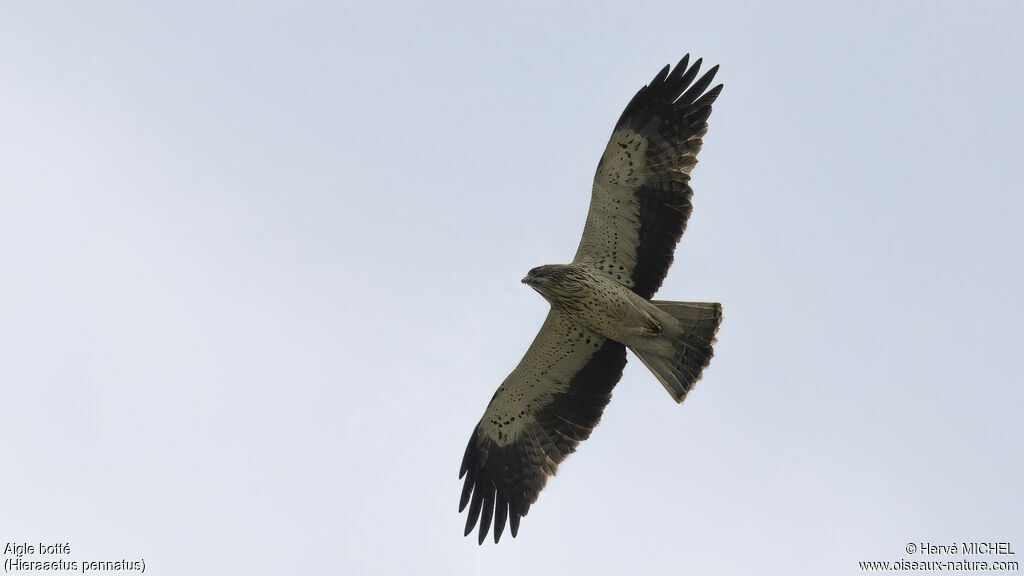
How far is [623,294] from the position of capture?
11234 millimetres

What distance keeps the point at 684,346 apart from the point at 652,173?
83.8 inches

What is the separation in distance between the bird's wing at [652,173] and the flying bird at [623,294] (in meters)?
0.01

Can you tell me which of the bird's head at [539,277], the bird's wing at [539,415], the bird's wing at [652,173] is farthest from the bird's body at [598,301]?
the bird's wing at [539,415]

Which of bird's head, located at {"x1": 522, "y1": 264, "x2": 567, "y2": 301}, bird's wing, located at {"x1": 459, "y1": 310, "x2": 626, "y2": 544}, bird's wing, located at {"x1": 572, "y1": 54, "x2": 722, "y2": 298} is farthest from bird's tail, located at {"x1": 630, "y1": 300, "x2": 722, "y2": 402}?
bird's head, located at {"x1": 522, "y1": 264, "x2": 567, "y2": 301}

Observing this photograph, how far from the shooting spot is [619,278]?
454 inches

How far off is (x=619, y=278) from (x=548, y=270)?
0.93 metres

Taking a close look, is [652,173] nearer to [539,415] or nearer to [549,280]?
[549,280]

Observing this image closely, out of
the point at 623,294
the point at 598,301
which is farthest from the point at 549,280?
the point at 623,294

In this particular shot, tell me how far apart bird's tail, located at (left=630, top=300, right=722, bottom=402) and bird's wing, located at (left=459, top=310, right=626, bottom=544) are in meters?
0.64

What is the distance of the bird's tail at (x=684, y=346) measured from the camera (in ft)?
37.3

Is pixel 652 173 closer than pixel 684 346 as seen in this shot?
Yes

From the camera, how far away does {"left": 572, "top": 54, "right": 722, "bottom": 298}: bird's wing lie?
1126 cm

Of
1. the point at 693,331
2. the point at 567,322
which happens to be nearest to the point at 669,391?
the point at 693,331

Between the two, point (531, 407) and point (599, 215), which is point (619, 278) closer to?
point (599, 215)
